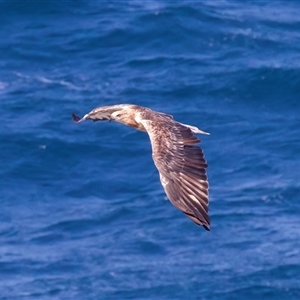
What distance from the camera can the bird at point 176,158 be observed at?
561 inches

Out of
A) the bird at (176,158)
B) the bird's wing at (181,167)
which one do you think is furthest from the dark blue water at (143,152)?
the bird's wing at (181,167)

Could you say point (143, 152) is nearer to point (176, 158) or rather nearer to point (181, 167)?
point (176, 158)

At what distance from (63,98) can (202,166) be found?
73.8 ft

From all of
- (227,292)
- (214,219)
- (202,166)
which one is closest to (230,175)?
(214,219)

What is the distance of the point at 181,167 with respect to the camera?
50.3ft

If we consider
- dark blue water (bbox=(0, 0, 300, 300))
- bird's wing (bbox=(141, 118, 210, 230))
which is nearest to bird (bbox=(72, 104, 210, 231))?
bird's wing (bbox=(141, 118, 210, 230))

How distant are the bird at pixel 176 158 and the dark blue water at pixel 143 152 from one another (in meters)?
12.5

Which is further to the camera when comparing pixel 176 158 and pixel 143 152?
pixel 143 152

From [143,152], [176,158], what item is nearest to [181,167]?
[176,158]

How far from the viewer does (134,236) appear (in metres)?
32.0

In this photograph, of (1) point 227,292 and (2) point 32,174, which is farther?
(2) point 32,174

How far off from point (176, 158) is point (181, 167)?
0.28m

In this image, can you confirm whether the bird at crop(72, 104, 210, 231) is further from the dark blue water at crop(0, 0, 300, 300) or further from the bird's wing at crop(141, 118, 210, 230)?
the dark blue water at crop(0, 0, 300, 300)

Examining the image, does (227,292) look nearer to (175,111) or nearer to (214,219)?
(214,219)
